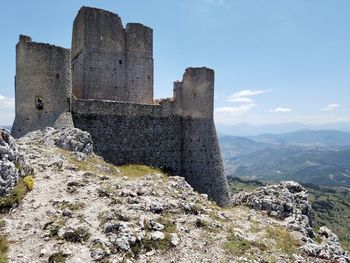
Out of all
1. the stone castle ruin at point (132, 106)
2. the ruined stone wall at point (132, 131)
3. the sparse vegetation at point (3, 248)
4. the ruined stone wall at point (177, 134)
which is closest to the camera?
the sparse vegetation at point (3, 248)

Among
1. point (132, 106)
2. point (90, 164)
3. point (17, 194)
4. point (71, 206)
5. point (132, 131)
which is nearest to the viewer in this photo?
point (71, 206)

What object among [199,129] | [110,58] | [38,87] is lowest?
[199,129]

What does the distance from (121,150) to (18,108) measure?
10.3m

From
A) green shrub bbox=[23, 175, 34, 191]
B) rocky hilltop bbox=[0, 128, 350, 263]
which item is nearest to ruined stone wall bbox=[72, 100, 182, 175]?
rocky hilltop bbox=[0, 128, 350, 263]

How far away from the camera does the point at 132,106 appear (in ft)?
126

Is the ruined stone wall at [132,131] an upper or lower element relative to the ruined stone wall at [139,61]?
lower

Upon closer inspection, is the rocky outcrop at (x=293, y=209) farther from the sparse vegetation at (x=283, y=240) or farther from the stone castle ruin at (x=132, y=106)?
the stone castle ruin at (x=132, y=106)

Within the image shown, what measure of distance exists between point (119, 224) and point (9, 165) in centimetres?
713

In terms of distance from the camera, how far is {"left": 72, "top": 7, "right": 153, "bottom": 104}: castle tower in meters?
40.6

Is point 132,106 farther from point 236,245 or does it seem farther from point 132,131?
point 236,245

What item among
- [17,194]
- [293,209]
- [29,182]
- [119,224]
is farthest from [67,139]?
[293,209]

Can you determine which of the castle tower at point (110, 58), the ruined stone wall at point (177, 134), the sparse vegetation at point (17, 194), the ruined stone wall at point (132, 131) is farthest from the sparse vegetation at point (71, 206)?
the castle tower at point (110, 58)

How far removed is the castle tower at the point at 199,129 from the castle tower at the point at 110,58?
624cm

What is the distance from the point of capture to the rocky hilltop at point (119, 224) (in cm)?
1573
